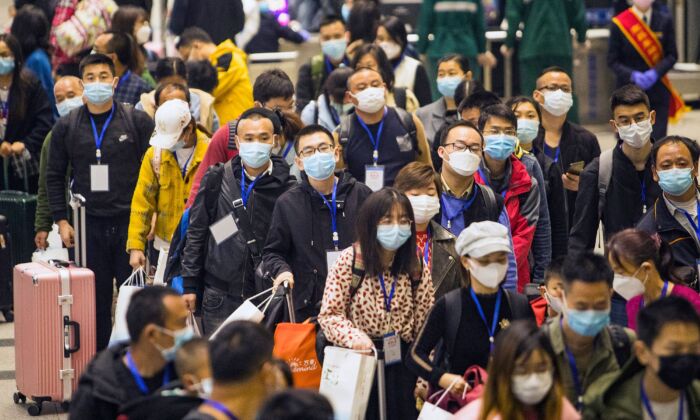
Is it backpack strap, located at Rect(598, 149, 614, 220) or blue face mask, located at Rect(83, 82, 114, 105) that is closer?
backpack strap, located at Rect(598, 149, 614, 220)

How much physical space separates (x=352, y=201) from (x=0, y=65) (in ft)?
15.9

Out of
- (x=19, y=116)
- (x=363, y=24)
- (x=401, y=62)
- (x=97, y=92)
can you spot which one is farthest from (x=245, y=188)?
(x=363, y=24)

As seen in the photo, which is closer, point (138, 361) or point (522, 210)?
point (138, 361)

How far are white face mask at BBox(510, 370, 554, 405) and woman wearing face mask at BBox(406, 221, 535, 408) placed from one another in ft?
3.43

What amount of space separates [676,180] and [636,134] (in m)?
0.77

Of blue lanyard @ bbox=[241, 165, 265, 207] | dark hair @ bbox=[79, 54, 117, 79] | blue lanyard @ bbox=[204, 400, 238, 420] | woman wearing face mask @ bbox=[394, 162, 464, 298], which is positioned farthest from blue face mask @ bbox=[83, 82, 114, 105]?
blue lanyard @ bbox=[204, 400, 238, 420]

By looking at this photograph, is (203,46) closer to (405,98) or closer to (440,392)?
(405,98)

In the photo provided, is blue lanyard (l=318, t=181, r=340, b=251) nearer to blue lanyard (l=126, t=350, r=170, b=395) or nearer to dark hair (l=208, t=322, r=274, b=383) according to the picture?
blue lanyard (l=126, t=350, r=170, b=395)

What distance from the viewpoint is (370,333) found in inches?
294

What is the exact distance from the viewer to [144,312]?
6.00 m

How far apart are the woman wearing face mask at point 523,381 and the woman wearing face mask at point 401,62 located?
290 inches

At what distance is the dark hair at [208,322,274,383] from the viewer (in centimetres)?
542

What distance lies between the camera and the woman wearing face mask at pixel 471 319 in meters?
6.92

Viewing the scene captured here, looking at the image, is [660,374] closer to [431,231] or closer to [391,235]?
[391,235]
